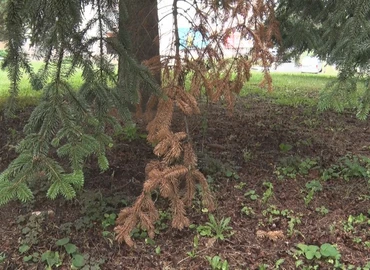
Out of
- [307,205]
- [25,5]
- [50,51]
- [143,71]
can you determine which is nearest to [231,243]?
[307,205]

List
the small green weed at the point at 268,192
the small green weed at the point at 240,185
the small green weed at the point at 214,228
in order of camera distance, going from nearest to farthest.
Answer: the small green weed at the point at 214,228 → the small green weed at the point at 268,192 → the small green weed at the point at 240,185

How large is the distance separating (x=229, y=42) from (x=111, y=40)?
993 millimetres

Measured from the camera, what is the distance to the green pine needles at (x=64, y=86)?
2033 mm

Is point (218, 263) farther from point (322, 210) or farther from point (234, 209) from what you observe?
point (322, 210)

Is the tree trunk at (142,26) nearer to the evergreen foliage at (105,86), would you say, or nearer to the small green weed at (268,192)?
the evergreen foliage at (105,86)

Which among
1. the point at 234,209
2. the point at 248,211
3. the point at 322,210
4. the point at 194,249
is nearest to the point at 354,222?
the point at 322,210

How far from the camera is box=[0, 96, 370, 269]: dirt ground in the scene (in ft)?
9.27

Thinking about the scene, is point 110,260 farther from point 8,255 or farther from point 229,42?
point 229,42

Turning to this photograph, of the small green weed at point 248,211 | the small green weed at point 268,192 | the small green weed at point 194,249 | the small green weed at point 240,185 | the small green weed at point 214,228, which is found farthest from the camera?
the small green weed at point 240,185

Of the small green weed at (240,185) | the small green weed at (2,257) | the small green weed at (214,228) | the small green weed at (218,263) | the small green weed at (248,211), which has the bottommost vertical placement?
the small green weed at (218,263)

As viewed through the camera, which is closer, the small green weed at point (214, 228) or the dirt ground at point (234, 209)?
the dirt ground at point (234, 209)

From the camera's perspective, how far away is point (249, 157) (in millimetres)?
4121

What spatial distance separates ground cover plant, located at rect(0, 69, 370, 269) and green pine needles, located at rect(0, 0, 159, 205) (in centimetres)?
75

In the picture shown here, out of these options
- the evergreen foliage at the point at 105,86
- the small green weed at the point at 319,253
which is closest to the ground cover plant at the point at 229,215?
the small green weed at the point at 319,253
